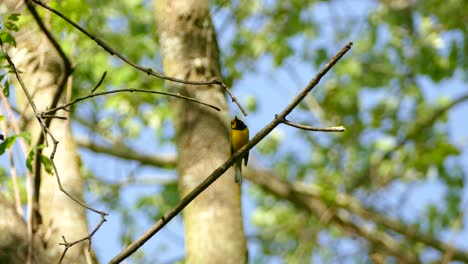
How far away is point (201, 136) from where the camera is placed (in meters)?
3.57

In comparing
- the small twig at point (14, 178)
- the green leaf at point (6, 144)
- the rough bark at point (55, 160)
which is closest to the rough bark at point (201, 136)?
the rough bark at point (55, 160)

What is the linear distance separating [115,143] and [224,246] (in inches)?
247

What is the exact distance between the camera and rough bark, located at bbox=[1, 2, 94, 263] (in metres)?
3.48

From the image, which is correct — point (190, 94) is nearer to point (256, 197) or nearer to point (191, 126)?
point (191, 126)

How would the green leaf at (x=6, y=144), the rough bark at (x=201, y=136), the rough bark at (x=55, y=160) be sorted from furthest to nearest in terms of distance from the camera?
1. the rough bark at (x=55, y=160)
2. the rough bark at (x=201, y=136)
3. the green leaf at (x=6, y=144)

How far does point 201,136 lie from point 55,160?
2.82ft

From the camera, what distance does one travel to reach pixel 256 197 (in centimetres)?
1143

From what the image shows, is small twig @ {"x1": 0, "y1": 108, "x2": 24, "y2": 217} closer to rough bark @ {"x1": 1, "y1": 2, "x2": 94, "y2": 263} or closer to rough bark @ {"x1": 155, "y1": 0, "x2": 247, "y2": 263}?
rough bark @ {"x1": 1, "y1": 2, "x2": 94, "y2": 263}

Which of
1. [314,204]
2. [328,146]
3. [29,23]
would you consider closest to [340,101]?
[328,146]

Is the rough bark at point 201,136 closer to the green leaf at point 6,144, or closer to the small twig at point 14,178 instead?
the small twig at point 14,178

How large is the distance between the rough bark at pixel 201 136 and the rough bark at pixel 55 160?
22.1 inches

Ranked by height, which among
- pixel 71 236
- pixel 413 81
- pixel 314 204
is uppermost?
pixel 413 81

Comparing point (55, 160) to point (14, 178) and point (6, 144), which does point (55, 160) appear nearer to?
point (14, 178)

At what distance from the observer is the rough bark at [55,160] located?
3479 mm
